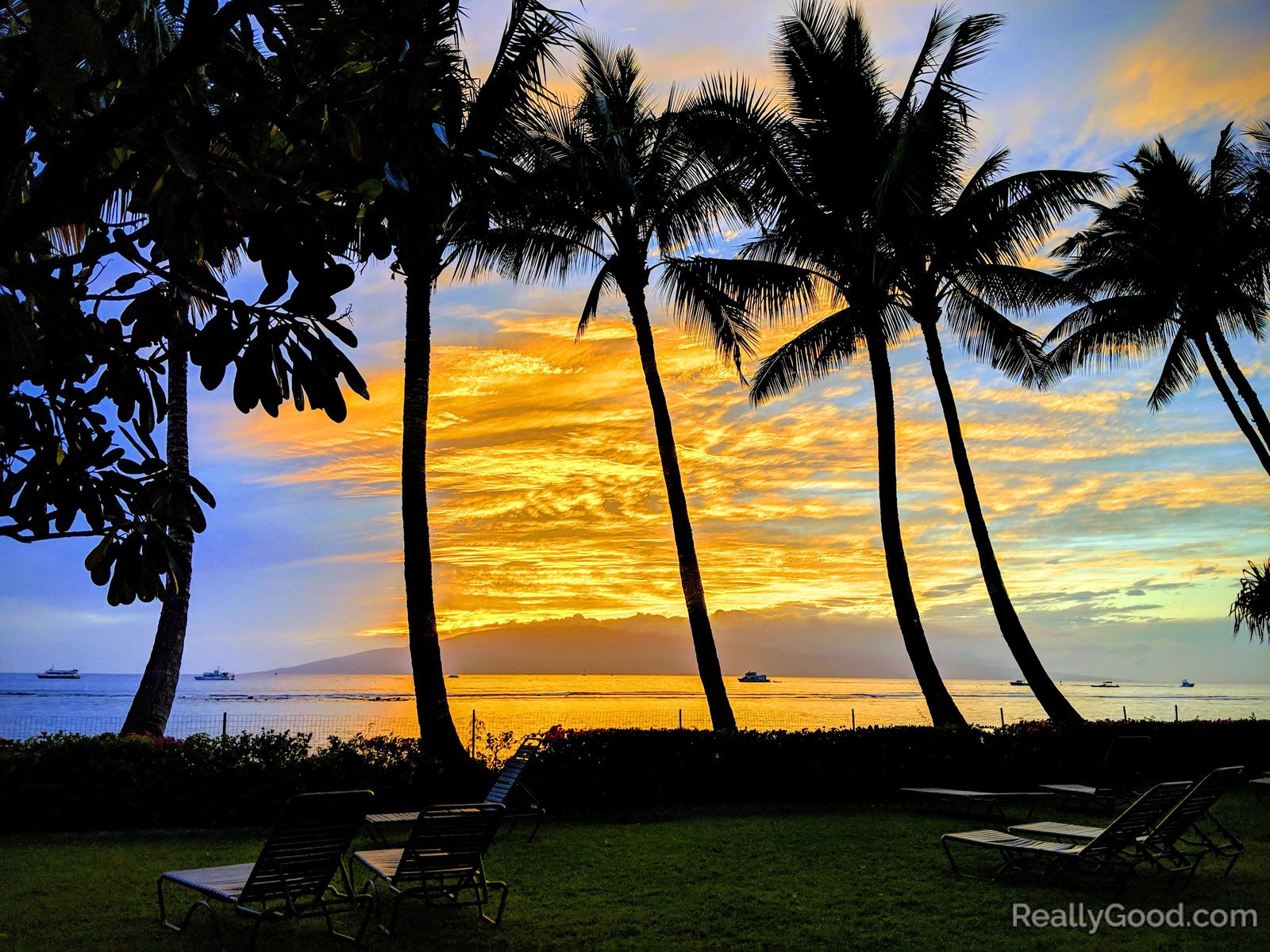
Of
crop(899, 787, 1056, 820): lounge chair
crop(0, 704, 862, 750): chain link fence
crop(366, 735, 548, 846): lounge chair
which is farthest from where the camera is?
crop(0, 704, 862, 750): chain link fence

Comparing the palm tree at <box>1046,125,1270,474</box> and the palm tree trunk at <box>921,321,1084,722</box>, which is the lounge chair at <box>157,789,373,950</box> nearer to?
the palm tree trunk at <box>921,321,1084,722</box>

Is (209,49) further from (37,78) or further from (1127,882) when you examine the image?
(1127,882)

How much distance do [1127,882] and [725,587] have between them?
22.6 m

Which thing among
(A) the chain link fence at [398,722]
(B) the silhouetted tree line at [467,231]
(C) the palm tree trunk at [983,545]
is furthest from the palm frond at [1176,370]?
(A) the chain link fence at [398,722]

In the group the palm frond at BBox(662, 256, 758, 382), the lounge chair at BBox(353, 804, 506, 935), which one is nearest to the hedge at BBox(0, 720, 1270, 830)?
the lounge chair at BBox(353, 804, 506, 935)

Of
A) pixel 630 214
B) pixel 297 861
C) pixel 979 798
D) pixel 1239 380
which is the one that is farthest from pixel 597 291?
pixel 1239 380

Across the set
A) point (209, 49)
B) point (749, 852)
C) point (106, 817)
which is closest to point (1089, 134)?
point (749, 852)

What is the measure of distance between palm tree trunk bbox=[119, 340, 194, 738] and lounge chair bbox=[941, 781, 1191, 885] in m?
10.7

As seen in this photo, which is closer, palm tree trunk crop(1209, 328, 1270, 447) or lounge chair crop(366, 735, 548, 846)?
lounge chair crop(366, 735, 548, 846)

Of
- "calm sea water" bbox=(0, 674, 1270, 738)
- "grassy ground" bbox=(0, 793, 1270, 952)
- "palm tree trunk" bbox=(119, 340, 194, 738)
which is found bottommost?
"calm sea water" bbox=(0, 674, 1270, 738)

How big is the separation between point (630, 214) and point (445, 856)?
37.6 ft

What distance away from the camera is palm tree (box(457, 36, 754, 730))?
15047 millimetres

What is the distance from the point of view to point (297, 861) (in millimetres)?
5816

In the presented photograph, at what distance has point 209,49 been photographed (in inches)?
101
